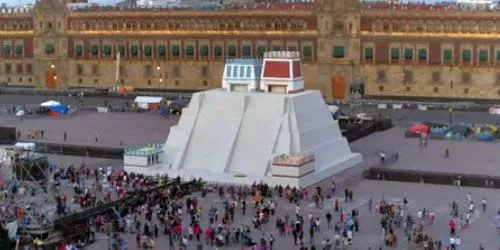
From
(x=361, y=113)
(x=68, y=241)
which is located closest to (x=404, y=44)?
(x=361, y=113)

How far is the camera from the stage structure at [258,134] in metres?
59.8

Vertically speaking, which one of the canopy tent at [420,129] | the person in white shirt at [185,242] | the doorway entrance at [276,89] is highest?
the doorway entrance at [276,89]

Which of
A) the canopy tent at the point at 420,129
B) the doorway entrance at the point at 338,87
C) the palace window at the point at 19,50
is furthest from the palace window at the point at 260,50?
the palace window at the point at 19,50

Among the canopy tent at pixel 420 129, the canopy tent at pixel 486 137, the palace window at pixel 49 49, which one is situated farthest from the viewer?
the palace window at pixel 49 49

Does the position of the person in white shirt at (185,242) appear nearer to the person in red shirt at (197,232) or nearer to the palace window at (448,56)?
the person in red shirt at (197,232)

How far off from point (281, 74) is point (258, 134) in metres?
5.47

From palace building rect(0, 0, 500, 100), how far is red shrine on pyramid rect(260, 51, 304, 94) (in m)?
31.6

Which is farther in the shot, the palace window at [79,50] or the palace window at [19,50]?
the palace window at [19,50]

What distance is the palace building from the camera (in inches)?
3688

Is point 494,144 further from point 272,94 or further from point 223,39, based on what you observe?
point 223,39

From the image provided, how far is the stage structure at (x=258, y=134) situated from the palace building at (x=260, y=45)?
3007cm

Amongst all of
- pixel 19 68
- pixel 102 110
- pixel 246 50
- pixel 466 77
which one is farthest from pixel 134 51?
pixel 466 77

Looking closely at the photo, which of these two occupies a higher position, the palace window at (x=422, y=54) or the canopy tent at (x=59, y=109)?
the palace window at (x=422, y=54)

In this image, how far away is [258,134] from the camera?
203 feet
